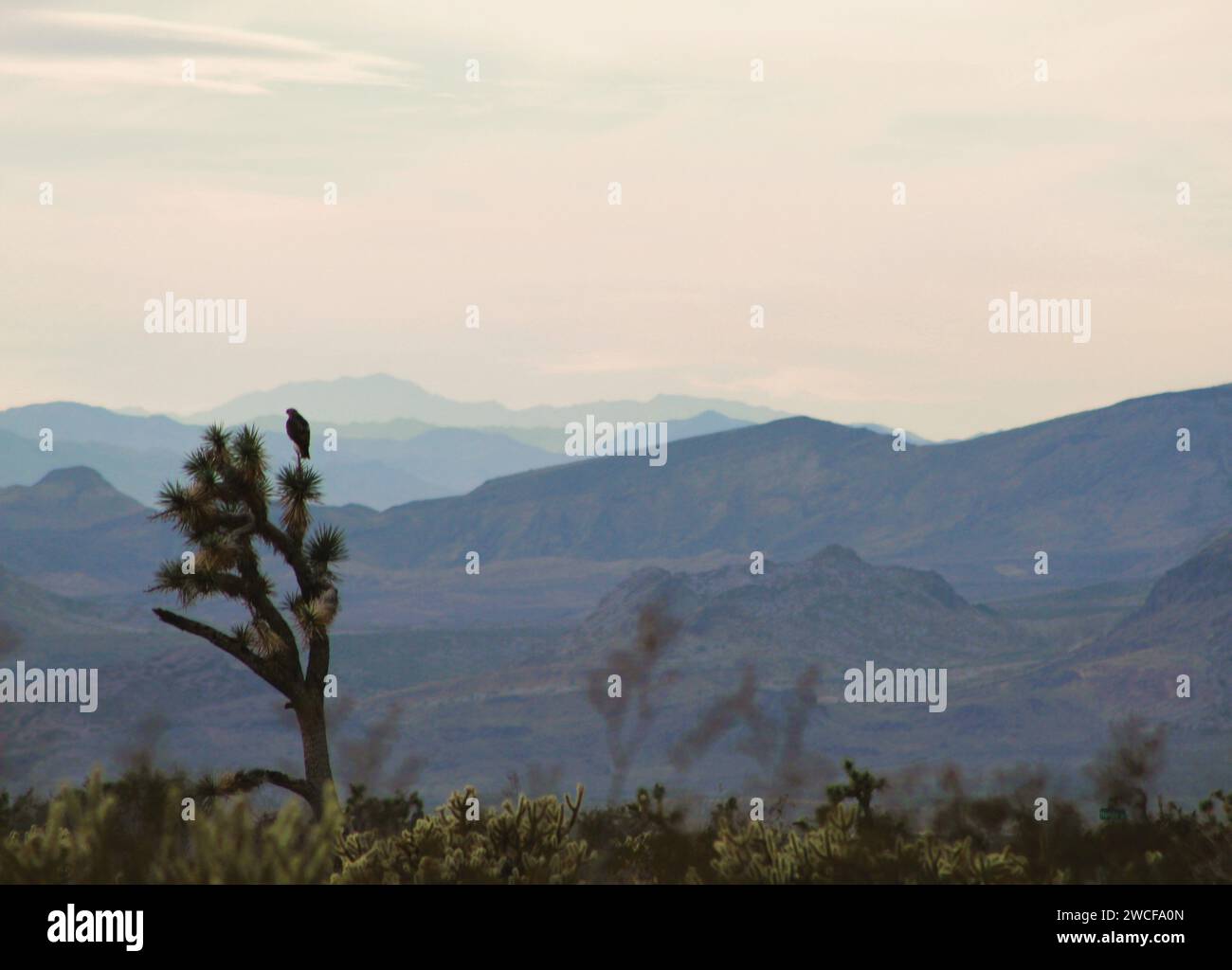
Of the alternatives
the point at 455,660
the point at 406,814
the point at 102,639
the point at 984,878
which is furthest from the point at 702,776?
the point at 984,878

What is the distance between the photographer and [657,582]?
15525 centimetres

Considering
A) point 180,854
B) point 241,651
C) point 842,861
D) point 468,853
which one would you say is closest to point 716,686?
point 241,651

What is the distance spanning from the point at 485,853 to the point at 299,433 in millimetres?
8852

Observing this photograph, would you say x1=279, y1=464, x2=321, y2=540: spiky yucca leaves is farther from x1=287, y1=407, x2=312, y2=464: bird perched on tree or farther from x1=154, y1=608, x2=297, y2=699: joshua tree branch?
x1=154, y1=608, x2=297, y2=699: joshua tree branch

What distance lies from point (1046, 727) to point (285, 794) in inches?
2056

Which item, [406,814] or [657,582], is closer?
[406,814]

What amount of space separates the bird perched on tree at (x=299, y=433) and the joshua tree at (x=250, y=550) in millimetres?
202

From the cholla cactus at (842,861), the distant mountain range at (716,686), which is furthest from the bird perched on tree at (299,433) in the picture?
the distant mountain range at (716,686)

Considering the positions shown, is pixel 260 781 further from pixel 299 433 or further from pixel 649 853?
pixel 649 853

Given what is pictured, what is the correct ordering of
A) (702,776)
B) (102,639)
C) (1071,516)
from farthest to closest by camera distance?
(1071,516) < (102,639) < (702,776)

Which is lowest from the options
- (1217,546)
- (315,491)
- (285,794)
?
(285,794)

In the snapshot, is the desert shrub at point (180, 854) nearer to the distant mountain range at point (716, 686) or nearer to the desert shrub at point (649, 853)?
the desert shrub at point (649, 853)

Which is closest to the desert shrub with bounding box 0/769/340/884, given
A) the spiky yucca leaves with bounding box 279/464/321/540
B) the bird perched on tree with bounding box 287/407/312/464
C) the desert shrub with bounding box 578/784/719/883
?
the desert shrub with bounding box 578/784/719/883
